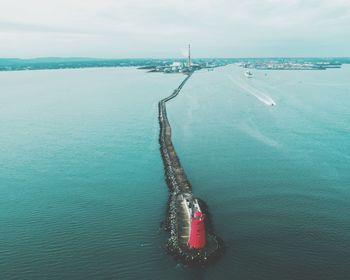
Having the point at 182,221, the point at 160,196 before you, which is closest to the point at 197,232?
the point at 182,221

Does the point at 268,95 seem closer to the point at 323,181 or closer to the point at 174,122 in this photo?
the point at 174,122

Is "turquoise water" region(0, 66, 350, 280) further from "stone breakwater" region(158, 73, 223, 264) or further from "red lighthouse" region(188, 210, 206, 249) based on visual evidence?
"red lighthouse" region(188, 210, 206, 249)

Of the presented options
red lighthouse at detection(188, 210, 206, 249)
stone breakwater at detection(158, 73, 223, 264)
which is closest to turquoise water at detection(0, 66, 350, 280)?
stone breakwater at detection(158, 73, 223, 264)

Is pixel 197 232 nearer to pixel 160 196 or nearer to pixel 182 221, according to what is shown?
pixel 182 221

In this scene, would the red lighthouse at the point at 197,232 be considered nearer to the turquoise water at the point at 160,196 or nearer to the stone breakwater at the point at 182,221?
the stone breakwater at the point at 182,221

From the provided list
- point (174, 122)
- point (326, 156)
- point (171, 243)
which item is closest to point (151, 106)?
point (174, 122)

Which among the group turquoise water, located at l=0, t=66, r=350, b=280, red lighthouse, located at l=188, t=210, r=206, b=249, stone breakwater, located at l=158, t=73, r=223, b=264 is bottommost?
turquoise water, located at l=0, t=66, r=350, b=280
